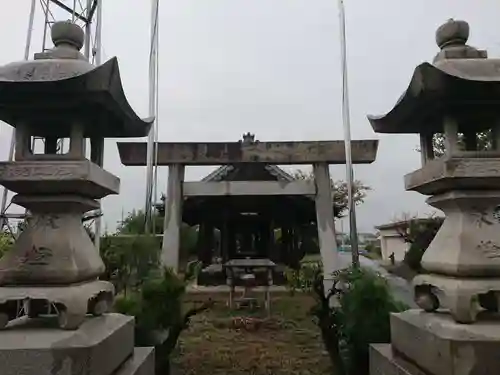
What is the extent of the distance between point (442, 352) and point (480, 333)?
26 cm

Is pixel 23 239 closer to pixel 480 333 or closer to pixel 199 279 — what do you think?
pixel 480 333

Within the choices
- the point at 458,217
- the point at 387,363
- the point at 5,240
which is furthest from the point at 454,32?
the point at 5,240

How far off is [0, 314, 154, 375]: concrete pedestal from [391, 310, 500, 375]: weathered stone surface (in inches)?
86.0

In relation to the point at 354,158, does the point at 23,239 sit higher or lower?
lower

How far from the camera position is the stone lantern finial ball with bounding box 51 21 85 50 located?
12.2 ft

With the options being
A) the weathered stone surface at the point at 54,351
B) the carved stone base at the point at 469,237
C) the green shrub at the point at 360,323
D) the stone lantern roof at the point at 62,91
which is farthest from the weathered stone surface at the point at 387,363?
the stone lantern roof at the point at 62,91

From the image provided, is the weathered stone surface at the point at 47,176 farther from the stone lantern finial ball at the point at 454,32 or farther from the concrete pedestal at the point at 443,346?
the stone lantern finial ball at the point at 454,32

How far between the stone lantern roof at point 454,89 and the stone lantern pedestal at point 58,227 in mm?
2191

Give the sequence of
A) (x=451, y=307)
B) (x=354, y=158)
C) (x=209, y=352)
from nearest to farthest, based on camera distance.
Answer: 1. (x=451, y=307)
2. (x=209, y=352)
3. (x=354, y=158)

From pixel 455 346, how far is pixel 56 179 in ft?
9.41

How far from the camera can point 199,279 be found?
16.7m

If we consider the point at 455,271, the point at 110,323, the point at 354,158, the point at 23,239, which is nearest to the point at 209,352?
the point at 110,323

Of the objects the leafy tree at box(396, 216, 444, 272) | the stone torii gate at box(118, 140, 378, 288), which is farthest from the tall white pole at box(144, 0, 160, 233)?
the leafy tree at box(396, 216, 444, 272)

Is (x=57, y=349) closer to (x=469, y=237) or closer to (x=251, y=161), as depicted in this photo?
(x=469, y=237)
